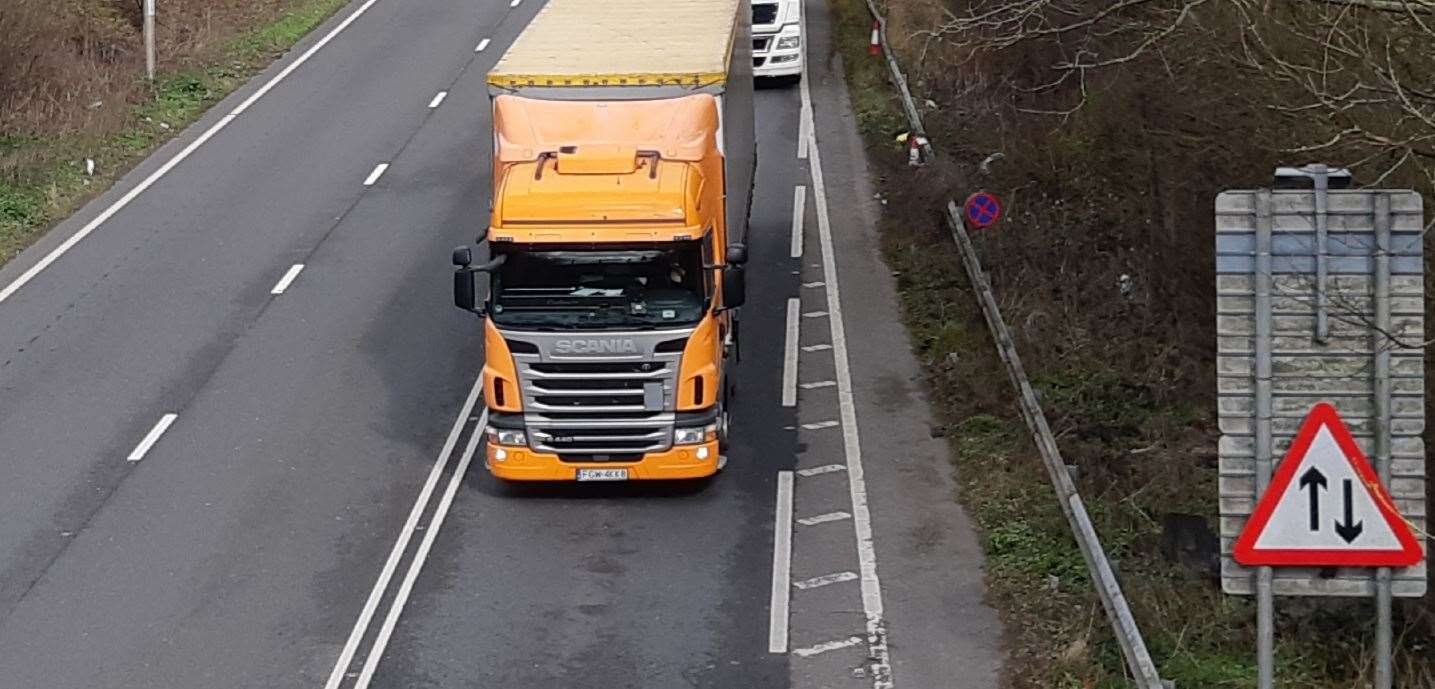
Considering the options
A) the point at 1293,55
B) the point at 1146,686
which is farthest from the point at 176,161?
the point at 1146,686

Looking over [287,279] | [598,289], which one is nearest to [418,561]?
[598,289]

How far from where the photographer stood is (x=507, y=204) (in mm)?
18250

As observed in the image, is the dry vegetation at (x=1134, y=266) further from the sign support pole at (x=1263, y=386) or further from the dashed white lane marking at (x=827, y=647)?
the sign support pole at (x=1263, y=386)

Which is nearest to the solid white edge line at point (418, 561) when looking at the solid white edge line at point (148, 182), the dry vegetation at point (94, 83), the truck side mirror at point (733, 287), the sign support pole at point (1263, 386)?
the truck side mirror at point (733, 287)

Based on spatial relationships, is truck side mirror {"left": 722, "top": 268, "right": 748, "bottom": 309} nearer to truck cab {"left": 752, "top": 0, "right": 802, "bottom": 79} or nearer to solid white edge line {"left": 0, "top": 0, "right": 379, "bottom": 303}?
solid white edge line {"left": 0, "top": 0, "right": 379, "bottom": 303}

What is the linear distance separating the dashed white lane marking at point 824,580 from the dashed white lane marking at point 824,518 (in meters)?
Answer: 1.22

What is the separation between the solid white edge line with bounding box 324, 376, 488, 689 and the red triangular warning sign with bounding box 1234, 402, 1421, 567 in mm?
8184

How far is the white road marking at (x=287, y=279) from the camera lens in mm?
25391

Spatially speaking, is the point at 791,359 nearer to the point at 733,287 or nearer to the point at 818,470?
the point at 818,470

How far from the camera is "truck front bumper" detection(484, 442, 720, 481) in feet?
60.6

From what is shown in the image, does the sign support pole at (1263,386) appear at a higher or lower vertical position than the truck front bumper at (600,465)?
higher

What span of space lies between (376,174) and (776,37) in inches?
331

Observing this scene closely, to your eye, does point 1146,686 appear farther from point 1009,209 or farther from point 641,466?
point 1009,209

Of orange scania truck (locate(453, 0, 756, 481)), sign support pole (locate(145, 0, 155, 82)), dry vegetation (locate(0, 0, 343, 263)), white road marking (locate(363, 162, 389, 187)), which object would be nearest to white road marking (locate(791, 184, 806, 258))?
white road marking (locate(363, 162, 389, 187))
